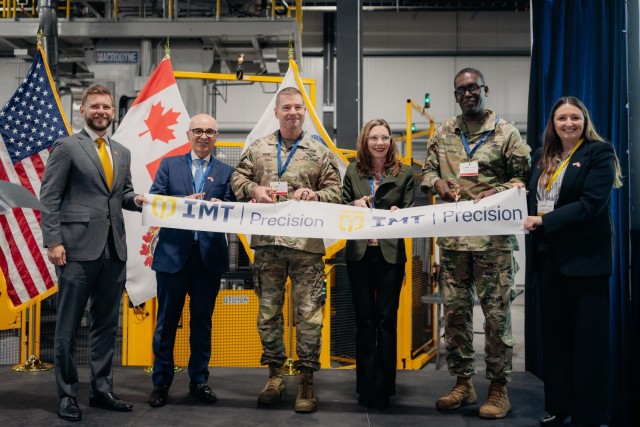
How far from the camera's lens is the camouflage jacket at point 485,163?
305cm

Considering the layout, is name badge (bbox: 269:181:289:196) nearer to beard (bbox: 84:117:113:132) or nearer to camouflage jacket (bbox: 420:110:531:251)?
camouflage jacket (bbox: 420:110:531:251)

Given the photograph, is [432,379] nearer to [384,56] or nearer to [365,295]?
[365,295]

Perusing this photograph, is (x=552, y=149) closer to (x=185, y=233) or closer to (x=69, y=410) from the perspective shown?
(x=185, y=233)

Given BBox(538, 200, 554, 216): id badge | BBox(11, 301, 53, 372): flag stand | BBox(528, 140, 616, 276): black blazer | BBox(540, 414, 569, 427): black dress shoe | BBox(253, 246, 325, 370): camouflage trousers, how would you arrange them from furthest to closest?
BBox(11, 301, 53, 372): flag stand → BBox(253, 246, 325, 370): camouflage trousers → BBox(540, 414, 569, 427): black dress shoe → BBox(538, 200, 554, 216): id badge → BBox(528, 140, 616, 276): black blazer

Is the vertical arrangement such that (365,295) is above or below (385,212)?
below

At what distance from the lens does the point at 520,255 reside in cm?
1365

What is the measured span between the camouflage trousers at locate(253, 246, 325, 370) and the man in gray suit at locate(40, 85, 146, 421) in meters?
0.83

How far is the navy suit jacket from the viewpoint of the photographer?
3.20 metres

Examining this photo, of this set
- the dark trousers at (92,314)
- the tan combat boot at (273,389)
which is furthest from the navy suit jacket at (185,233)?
the tan combat boot at (273,389)

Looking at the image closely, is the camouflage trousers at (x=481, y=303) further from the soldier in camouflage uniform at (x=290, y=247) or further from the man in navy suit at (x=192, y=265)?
the man in navy suit at (x=192, y=265)

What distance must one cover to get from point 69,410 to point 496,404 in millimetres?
2351

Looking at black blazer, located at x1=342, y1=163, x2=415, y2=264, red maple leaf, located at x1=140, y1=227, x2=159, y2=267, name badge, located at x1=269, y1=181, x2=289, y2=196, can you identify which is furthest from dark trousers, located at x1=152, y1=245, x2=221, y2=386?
red maple leaf, located at x1=140, y1=227, x2=159, y2=267

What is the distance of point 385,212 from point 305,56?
439 inches

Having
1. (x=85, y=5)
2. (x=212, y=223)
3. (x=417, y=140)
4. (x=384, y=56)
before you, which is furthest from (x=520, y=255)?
(x=212, y=223)
